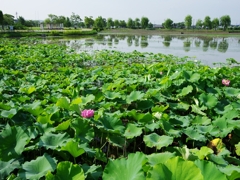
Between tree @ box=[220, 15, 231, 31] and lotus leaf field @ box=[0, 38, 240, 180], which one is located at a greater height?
tree @ box=[220, 15, 231, 31]

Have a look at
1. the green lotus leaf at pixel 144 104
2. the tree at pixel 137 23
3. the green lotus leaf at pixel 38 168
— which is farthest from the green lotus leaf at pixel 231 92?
the tree at pixel 137 23

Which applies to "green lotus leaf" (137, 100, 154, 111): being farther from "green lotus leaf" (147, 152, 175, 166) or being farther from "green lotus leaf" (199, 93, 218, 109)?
"green lotus leaf" (147, 152, 175, 166)

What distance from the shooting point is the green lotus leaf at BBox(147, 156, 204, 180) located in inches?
32.4

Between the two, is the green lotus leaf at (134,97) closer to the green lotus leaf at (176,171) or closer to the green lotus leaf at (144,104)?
the green lotus leaf at (144,104)

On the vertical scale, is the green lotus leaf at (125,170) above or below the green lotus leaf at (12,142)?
above

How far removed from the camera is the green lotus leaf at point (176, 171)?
823 mm

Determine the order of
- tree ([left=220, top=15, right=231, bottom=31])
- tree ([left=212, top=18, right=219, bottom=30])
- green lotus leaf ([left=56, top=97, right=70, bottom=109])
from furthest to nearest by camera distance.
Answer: tree ([left=212, top=18, right=219, bottom=30])
tree ([left=220, top=15, right=231, bottom=31])
green lotus leaf ([left=56, top=97, right=70, bottom=109])

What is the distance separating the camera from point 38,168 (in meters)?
1.21

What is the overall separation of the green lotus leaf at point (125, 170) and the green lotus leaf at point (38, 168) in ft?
1.13

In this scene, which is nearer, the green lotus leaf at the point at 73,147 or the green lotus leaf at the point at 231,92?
the green lotus leaf at the point at 73,147

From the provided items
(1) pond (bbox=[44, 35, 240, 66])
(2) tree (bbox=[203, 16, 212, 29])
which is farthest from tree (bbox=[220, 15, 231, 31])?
(1) pond (bbox=[44, 35, 240, 66])

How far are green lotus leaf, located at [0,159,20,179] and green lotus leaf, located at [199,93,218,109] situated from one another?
173 cm

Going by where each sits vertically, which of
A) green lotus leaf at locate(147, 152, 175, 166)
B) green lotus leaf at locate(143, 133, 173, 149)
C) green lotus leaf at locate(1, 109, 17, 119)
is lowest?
green lotus leaf at locate(143, 133, 173, 149)

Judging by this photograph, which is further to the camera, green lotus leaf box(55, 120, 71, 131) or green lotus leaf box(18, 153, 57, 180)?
green lotus leaf box(55, 120, 71, 131)
